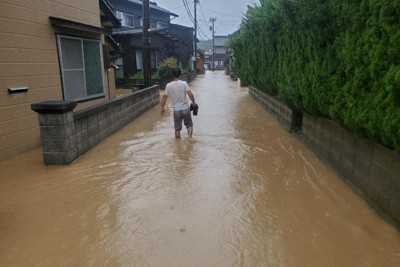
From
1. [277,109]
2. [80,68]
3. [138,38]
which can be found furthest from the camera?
[138,38]

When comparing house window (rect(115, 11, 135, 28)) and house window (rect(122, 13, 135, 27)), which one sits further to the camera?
house window (rect(122, 13, 135, 27))

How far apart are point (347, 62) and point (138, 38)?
19.1 m

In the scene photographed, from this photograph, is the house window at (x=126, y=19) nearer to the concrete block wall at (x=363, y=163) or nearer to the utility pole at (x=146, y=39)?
the utility pole at (x=146, y=39)

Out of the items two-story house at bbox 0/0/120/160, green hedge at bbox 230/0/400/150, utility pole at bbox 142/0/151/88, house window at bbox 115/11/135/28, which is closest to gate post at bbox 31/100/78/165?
two-story house at bbox 0/0/120/160

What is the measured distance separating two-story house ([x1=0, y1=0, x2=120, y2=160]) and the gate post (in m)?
1.04

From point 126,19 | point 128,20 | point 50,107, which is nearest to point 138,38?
point 126,19

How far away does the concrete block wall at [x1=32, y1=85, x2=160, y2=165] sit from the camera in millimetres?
5172

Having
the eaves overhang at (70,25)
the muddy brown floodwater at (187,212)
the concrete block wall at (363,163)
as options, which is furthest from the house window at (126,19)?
the concrete block wall at (363,163)

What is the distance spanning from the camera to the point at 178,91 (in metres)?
6.97

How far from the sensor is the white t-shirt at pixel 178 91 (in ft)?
22.9

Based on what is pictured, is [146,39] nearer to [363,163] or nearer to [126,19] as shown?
[363,163]

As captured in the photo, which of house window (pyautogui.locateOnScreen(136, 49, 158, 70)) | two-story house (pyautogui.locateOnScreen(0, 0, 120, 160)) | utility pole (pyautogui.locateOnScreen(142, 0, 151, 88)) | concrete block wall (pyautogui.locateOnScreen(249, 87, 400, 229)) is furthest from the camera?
house window (pyautogui.locateOnScreen(136, 49, 158, 70))

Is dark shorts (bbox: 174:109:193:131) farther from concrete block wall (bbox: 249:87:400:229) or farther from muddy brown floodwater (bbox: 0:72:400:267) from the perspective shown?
concrete block wall (bbox: 249:87:400:229)

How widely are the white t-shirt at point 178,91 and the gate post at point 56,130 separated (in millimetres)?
2257
